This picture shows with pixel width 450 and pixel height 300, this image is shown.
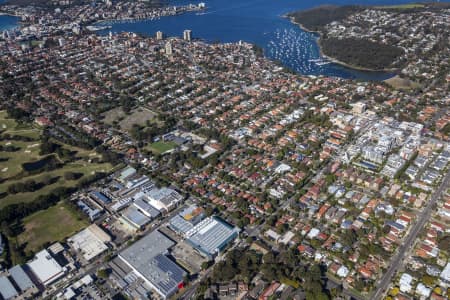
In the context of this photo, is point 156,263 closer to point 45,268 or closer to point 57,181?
point 45,268

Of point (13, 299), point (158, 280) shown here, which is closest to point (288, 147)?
point (158, 280)

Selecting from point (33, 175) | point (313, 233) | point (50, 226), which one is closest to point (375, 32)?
point (313, 233)

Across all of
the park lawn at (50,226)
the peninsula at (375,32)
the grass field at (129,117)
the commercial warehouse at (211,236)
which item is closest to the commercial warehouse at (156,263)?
the commercial warehouse at (211,236)

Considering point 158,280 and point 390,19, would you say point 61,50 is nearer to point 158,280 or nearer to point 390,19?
point 158,280

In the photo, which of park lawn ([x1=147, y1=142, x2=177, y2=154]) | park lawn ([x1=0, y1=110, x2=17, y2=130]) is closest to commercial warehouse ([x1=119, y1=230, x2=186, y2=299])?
park lawn ([x1=147, y1=142, x2=177, y2=154])

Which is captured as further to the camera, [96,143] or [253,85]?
[253,85]

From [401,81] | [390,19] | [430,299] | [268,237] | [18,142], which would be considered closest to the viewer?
[430,299]

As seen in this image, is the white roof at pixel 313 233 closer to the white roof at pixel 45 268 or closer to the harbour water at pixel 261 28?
the white roof at pixel 45 268
